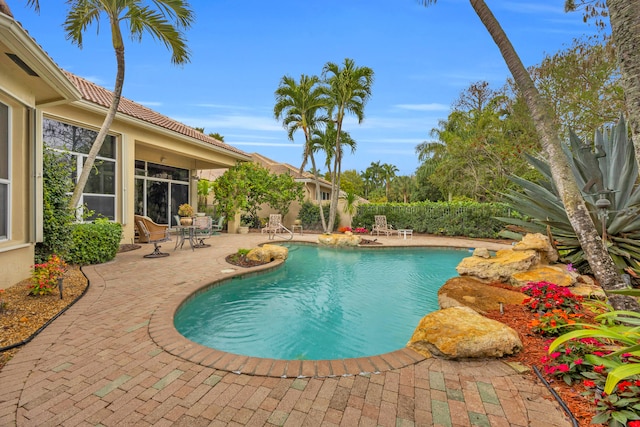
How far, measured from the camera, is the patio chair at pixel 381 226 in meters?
16.1

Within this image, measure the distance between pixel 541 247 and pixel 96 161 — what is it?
38.9 ft

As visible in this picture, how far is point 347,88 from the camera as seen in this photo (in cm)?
1447

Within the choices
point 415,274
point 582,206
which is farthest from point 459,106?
point 582,206

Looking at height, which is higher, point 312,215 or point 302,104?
point 302,104

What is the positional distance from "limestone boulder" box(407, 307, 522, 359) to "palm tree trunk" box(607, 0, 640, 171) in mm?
1831

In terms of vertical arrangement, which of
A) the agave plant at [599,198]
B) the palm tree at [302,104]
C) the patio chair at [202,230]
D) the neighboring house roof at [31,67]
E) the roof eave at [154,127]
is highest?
the palm tree at [302,104]

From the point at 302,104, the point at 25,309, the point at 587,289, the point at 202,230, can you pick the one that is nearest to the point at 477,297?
the point at 587,289

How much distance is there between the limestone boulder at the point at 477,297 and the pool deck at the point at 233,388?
1.57 meters

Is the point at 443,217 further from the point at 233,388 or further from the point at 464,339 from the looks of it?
the point at 233,388

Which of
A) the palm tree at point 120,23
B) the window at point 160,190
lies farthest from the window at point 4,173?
the window at point 160,190

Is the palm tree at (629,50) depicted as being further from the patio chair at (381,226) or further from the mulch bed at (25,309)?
the patio chair at (381,226)

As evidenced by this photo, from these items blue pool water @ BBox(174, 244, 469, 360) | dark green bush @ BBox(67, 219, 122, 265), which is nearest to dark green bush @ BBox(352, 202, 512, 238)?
blue pool water @ BBox(174, 244, 469, 360)

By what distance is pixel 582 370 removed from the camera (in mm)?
2326

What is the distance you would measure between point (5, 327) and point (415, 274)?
25.1ft
